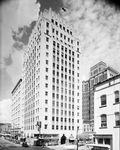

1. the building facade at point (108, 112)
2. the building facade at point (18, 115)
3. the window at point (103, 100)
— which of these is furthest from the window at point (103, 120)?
the building facade at point (18, 115)

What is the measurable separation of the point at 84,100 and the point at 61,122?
75.3m

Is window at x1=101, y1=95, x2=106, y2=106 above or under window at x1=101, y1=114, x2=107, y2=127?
above

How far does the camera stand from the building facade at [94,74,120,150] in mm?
15156

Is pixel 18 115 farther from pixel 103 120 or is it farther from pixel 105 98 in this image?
pixel 105 98

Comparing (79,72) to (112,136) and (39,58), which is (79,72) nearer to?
(39,58)

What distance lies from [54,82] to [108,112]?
3503cm

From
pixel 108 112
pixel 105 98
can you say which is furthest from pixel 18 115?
pixel 108 112

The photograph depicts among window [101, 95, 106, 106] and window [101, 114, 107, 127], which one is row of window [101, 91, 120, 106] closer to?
window [101, 95, 106, 106]

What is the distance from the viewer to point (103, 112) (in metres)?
16.7

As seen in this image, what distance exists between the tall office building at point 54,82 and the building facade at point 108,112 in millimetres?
30509

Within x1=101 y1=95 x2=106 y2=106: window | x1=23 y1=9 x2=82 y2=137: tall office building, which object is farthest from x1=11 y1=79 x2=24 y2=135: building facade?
x1=101 y1=95 x2=106 y2=106: window

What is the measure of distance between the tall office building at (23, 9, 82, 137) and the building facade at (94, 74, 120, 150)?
30.5 meters

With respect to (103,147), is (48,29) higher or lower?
higher

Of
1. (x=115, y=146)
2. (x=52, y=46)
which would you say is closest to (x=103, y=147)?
(x=115, y=146)
